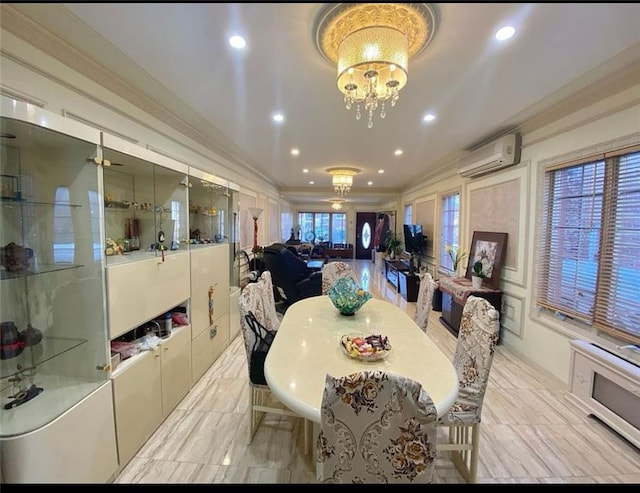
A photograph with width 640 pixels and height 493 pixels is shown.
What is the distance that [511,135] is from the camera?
3402 millimetres

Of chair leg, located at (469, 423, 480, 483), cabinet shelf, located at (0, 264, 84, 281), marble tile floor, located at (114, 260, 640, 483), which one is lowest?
marble tile floor, located at (114, 260, 640, 483)

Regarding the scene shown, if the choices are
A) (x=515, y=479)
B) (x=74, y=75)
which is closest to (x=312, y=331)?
(x=515, y=479)

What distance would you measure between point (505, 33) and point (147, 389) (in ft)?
10.8

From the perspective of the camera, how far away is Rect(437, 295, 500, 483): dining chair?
1.62 m

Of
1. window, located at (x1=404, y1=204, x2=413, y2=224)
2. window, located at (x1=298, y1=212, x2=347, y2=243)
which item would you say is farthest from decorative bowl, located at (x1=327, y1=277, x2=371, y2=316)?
window, located at (x1=298, y1=212, x2=347, y2=243)

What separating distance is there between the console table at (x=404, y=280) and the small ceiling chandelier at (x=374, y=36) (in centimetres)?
458

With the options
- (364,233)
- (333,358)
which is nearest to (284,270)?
(333,358)

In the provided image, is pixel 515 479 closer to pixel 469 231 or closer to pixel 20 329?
pixel 20 329

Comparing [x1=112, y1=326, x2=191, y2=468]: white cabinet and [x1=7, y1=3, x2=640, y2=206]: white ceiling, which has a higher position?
[x1=7, y1=3, x2=640, y2=206]: white ceiling

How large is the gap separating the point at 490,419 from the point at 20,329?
10.6ft

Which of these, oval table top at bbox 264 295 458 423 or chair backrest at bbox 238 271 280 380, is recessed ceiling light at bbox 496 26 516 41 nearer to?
oval table top at bbox 264 295 458 423

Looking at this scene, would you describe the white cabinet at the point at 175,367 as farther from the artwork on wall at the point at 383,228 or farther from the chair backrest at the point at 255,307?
the artwork on wall at the point at 383,228

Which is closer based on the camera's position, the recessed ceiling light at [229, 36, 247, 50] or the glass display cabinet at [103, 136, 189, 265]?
the recessed ceiling light at [229, 36, 247, 50]

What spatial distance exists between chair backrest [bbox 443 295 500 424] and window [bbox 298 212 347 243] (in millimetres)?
12204
